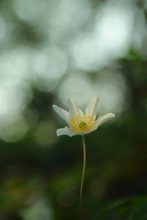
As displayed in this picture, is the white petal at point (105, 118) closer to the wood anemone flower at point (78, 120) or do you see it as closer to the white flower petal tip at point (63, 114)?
the wood anemone flower at point (78, 120)

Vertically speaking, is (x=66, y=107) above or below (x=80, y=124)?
above

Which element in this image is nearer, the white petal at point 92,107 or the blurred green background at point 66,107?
the white petal at point 92,107

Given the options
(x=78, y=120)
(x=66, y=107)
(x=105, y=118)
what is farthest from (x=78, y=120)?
(x=66, y=107)

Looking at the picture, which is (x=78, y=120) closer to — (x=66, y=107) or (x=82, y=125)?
(x=82, y=125)

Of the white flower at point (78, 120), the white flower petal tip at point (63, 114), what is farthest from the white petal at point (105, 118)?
the white flower petal tip at point (63, 114)

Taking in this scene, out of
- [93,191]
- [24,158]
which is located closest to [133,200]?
[93,191]

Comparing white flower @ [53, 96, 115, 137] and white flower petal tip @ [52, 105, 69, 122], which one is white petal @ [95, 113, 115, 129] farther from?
white flower petal tip @ [52, 105, 69, 122]
